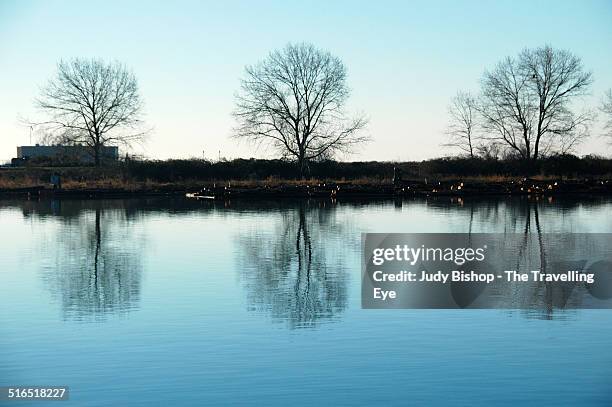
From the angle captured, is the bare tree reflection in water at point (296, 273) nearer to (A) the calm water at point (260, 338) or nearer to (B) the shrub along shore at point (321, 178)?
(A) the calm water at point (260, 338)

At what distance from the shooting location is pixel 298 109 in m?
63.0

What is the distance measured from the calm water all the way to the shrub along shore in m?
31.1

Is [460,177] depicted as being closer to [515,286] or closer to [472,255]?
[472,255]

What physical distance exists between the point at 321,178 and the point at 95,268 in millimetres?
43257

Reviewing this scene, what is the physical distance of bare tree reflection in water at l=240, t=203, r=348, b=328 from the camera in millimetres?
13891

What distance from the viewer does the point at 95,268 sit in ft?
62.2

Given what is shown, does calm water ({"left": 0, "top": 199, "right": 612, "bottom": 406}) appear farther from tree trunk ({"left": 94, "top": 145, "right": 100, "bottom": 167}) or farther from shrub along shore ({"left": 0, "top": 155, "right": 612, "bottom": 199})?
tree trunk ({"left": 94, "top": 145, "right": 100, "bottom": 167})

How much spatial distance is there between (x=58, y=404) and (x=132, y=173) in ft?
167

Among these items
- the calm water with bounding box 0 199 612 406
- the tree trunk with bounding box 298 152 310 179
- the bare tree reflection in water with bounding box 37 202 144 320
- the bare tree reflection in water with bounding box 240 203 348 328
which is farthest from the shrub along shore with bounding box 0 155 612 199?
the calm water with bounding box 0 199 612 406

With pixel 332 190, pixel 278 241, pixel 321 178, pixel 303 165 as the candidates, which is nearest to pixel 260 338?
pixel 278 241

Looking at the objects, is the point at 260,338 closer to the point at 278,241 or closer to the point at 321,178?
the point at 278,241

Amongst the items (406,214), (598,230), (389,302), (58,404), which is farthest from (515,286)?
(406,214)

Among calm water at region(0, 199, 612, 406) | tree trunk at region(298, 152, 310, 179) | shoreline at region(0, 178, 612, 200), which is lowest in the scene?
calm water at region(0, 199, 612, 406)

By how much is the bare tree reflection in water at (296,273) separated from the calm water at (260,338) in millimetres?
49
